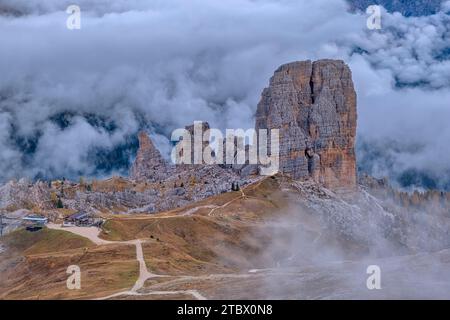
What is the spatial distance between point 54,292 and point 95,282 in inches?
332

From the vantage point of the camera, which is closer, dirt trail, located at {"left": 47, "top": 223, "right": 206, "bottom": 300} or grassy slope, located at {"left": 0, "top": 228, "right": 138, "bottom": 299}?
dirt trail, located at {"left": 47, "top": 223, "right": 206, "bottom": 300}

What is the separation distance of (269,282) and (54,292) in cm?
4326

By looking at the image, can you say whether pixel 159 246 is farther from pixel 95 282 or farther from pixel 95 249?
pixel 95 282

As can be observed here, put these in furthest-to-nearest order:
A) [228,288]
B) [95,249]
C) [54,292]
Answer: [95,249], [54,292], [228,288]

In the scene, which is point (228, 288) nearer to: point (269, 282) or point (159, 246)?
point (269, 282)

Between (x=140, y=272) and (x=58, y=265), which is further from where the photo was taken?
(x=58, y=265)

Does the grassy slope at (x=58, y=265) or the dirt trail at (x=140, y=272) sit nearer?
the dirt trail at (x=140, y=272)

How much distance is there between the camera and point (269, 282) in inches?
5379

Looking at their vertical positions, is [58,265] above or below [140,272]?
below
